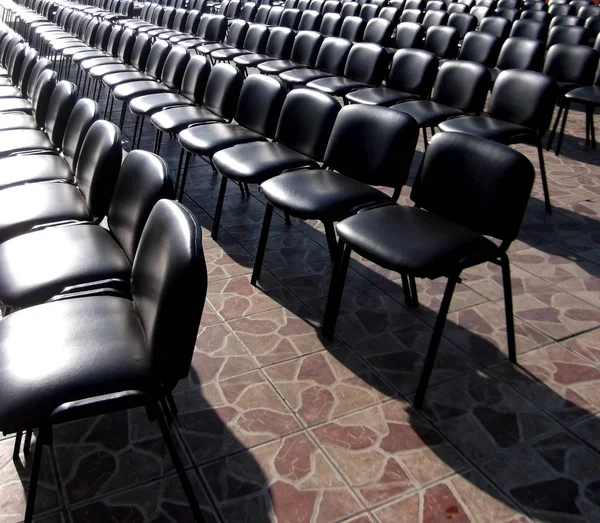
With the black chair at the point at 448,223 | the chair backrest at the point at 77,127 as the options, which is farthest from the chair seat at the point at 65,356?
the chair backrest at the point at 77,127

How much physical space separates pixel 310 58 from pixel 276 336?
4225 millimetres

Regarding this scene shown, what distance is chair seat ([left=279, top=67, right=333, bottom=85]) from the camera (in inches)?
223

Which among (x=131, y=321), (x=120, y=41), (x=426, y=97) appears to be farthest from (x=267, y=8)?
(x=131, y=321)

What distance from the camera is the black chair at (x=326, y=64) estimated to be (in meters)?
5.72

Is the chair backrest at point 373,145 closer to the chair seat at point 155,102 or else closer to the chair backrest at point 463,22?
the chair seat at point 155,102

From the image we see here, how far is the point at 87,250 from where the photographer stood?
232cm

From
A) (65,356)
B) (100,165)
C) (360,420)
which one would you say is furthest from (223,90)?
(65,356)

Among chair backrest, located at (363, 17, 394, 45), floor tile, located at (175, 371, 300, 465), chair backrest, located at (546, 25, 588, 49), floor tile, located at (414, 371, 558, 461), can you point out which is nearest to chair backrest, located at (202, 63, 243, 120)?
floor tile, located at (175, 371, 300, 465)

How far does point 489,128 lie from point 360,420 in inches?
99.8

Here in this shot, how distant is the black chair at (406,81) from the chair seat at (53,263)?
3.03 m

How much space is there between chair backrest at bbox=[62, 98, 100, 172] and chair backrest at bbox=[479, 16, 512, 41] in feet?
17.3

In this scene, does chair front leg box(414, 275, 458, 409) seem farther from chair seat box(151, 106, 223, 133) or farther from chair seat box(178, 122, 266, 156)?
chair seat box(151, 106, 223, 133)

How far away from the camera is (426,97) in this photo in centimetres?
500

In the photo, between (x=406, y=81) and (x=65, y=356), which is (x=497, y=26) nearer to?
(x=406, y=81)
